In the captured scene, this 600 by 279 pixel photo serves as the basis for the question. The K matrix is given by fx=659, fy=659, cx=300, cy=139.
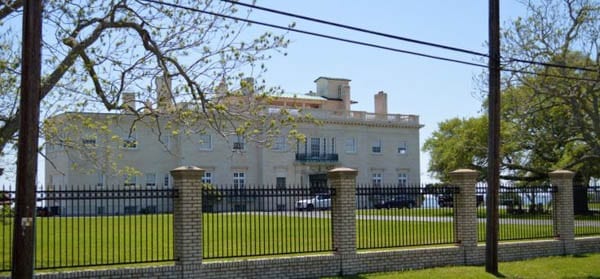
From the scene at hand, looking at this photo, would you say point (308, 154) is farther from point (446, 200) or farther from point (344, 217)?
point (344, 217)

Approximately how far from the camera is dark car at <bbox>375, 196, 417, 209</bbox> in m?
18.1

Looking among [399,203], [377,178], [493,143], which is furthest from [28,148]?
[377,178]

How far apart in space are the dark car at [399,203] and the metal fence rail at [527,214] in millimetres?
2340

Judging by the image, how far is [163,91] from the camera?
16859 millimetres

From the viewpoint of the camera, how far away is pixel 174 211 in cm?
1385

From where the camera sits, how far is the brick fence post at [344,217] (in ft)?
50.6

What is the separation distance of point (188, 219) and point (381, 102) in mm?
68338

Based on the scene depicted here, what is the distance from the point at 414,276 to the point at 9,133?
1001 centimetres

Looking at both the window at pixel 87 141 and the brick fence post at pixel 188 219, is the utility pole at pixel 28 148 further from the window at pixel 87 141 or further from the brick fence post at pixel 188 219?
the window at pixel 87 141

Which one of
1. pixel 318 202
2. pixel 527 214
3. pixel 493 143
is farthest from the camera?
pixel 527 214

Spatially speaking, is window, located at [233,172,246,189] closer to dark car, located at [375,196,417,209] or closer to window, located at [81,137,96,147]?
window, located at [81,137,96,147]

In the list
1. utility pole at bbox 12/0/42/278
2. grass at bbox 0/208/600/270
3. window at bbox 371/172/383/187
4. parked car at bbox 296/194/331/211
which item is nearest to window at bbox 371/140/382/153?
window at bbox 371/172/383/187

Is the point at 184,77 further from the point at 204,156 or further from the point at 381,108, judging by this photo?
the point at 381,108

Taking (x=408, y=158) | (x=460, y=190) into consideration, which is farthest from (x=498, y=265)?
(x=408, y=158)
